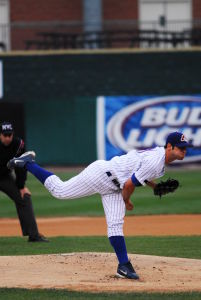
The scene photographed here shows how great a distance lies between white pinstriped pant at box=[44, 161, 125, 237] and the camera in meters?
8.90

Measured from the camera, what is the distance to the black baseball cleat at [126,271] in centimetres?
881

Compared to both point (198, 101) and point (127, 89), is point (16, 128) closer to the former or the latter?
point (127, 89)

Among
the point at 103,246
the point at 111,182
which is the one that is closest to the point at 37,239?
the point at 103,246

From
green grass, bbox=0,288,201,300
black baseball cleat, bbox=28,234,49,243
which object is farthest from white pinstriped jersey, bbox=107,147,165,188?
black baseball cleat, bbox=28,234,49,243

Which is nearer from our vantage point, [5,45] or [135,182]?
[135,182]

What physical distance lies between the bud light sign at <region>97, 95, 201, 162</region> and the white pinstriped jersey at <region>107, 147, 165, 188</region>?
16.7 m

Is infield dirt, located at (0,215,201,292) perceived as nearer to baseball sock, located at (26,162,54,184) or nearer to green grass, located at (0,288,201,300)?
green grass, located at (0,288,201,300)

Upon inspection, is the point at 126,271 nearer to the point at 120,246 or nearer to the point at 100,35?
the point at 120,246

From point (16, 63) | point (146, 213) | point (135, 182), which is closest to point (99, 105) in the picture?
point (16, 63)

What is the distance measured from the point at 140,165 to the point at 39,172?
126 centimetres

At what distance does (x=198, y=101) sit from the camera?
2597 cm

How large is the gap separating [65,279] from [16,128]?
57.0 ft

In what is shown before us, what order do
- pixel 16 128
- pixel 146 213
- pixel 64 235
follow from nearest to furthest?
pixel 64 235 < pixel 146 213 < pixel 16 128

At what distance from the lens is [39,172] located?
9.30m
